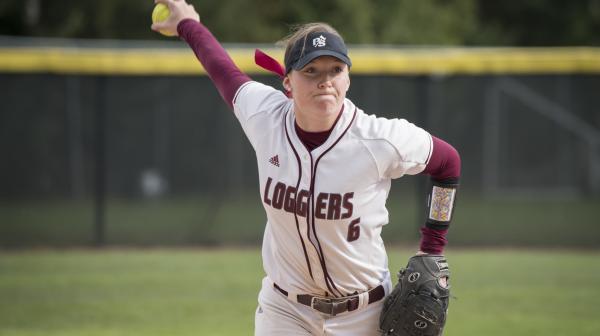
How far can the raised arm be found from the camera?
3.82 metres

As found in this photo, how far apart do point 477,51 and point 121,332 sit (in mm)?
6356

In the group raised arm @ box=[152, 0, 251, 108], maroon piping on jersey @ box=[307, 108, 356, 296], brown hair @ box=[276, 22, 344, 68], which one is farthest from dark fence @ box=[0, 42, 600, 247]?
maroon piping on jersey @ box=[307, 108, 356, 296]

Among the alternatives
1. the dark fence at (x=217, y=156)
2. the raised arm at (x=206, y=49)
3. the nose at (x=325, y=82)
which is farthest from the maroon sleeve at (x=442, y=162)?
the dark fence at (x=217, y=156)

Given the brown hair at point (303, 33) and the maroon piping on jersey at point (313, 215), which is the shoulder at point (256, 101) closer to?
the brown hair at point (303, 33)

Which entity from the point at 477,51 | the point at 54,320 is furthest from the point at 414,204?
the point at 54,320

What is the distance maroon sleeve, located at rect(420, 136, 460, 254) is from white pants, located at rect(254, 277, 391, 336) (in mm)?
236

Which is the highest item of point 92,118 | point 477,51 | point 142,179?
point 477,51

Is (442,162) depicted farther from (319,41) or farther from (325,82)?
(319,41)

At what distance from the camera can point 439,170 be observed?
347 cm

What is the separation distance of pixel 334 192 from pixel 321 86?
383 mm

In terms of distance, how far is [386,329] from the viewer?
136 inches

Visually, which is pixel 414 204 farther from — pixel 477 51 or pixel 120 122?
pixel 120 122

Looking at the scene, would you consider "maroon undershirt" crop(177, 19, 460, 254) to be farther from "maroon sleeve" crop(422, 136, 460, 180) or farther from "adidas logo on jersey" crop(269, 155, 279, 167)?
"adidas logo on jersey" crop(269, 155, 279, 167)

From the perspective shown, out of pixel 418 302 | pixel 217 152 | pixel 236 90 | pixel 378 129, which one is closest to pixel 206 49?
pixel 236 90
